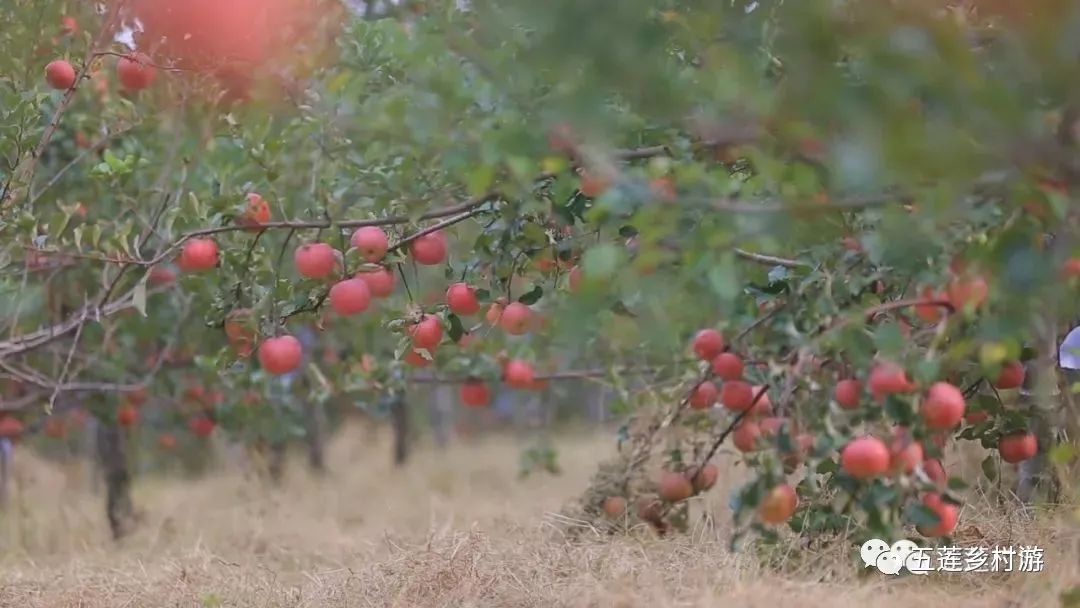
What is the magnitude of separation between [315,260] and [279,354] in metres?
0.25

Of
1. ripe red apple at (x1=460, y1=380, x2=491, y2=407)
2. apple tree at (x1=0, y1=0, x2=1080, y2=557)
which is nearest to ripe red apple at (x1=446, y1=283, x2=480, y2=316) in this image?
apple tree at (x1=0, y1=0, x2=1080, y2=557)

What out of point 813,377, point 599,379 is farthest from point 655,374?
point 813,377

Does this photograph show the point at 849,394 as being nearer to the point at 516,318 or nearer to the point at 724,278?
the point at 724,278

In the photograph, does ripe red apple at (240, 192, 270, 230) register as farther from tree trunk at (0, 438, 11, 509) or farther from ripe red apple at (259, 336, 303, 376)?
tree trunk at (0, 438, 11, 509)

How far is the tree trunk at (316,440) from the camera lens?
815 cm

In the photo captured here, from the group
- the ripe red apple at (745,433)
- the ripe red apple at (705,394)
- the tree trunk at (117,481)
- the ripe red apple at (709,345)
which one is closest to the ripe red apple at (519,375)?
the ripe red apple at (705,394)

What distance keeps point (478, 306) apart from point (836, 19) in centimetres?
137

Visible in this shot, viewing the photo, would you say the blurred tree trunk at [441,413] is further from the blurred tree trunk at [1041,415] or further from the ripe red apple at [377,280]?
the ripe red apple at [377,280]

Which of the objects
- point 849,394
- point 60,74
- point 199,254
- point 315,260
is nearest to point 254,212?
point 199,254

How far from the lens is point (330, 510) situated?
6195 millimetres

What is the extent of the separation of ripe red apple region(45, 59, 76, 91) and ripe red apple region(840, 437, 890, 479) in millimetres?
2543

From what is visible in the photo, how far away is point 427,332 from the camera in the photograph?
2916mm

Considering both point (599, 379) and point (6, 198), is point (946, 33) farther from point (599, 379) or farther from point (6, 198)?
point (599, 379)

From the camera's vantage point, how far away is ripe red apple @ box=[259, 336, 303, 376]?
289 centimetres
